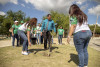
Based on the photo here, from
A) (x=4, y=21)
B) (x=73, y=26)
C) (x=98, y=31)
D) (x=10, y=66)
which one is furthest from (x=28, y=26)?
(x=98, y=31)

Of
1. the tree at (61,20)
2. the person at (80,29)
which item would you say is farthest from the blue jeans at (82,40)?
the tree at (61,20)

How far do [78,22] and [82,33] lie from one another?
1.18 ft

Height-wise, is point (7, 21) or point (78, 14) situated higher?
point (7, 21)

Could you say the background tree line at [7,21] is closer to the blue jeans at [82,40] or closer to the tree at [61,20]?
the tree at [61,20]

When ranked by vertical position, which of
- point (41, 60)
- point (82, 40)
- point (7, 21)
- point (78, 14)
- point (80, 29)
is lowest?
point (41, 60)

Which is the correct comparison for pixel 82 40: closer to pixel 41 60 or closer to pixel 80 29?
pixel 80 29

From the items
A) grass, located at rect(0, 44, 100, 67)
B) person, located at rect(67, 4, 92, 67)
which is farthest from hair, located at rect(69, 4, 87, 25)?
grass, located at rect(0, 44, 100, 67)

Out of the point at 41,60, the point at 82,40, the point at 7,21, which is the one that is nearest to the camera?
the point at 82,40

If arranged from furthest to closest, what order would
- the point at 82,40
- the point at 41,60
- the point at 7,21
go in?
the point at 7,21, the point at 41,60, the point at 82,40

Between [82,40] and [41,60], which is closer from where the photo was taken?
[82,40]

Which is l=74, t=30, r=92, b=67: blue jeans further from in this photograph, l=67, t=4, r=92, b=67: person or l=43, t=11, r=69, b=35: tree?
l=43, t=11, r=69, b=35: tree

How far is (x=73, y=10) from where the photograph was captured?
246 cm

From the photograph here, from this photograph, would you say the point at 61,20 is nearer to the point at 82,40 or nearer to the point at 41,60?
the point at 41,60

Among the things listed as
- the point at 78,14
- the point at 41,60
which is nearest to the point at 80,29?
the point at 78,14
